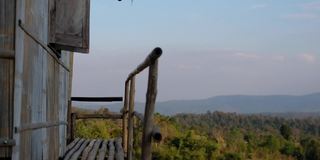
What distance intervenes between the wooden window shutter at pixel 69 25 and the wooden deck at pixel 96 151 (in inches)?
61.0

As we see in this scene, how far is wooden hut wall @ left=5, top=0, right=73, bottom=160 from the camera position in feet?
12.9

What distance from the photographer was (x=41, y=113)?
4.97m

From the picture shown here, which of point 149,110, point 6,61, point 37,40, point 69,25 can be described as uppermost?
point 69,25

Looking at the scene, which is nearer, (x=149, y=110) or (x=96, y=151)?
(x=149, y=110)

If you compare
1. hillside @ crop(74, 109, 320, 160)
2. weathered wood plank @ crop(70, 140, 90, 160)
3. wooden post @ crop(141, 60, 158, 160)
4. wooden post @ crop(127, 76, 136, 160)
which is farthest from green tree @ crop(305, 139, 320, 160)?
wooden post @ crop(141, 60, 158, 160)

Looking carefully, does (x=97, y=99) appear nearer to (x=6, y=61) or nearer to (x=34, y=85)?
(x=34, y=85)

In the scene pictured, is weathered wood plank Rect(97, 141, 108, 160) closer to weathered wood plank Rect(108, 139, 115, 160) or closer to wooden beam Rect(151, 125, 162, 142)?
weathered wood plank Rect(108, 139, 115, 160)

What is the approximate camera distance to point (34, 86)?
4.54 meters

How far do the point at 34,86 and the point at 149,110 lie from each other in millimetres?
1187

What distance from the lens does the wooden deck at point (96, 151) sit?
289 inches

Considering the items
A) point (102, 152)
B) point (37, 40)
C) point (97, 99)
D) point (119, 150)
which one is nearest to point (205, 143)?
point (97, 99)

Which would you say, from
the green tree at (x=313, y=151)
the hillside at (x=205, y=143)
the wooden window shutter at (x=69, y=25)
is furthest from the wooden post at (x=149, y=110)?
the green tree at (x=313, y=151)

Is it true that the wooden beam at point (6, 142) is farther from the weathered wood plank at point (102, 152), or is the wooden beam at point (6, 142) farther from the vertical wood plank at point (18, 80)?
the weathered wood plank at point (102, 152)

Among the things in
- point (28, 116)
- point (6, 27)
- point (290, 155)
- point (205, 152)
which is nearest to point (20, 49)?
point (6, 27)
